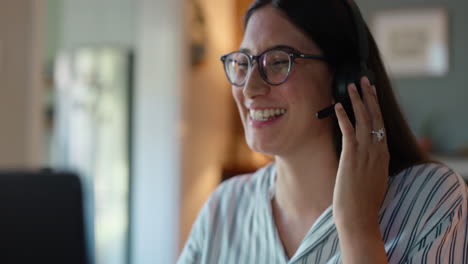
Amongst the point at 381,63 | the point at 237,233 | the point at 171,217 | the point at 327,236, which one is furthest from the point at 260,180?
the point at 171,217

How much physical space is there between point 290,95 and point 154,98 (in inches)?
87.2

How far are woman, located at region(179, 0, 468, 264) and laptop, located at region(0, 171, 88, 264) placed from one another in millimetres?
369

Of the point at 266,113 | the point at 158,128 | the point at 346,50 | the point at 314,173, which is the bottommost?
the point at 158,128

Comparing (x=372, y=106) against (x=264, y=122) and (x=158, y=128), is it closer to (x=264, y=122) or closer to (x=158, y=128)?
(x=264, y=122)

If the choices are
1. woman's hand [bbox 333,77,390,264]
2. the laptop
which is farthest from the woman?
the laptop

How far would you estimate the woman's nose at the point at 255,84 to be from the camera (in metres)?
0.93

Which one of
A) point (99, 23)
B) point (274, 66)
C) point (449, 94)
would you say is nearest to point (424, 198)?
point (274, 66)

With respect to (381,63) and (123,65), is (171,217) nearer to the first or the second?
(123,65)

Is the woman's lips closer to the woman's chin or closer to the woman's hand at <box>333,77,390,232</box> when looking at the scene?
the woman's chin

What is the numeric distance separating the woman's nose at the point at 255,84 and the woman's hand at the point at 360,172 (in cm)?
17

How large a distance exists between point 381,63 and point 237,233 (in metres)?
0.44

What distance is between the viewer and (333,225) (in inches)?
34.8

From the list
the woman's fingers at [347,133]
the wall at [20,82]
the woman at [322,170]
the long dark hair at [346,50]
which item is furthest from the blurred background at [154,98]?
the woman's fingers at [347,133]

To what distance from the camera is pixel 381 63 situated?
95cm
